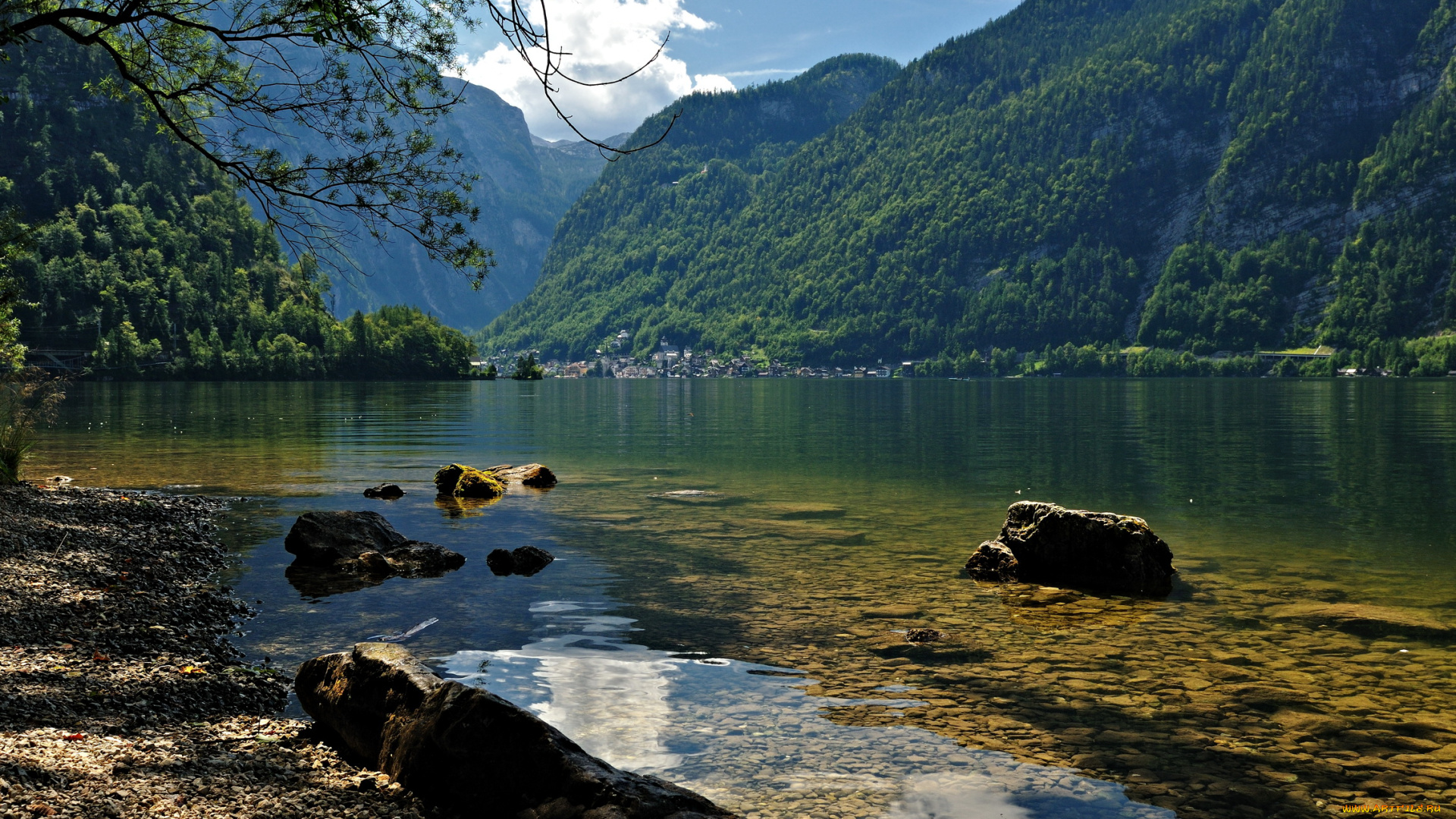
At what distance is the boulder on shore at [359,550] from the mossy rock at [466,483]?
387 inches

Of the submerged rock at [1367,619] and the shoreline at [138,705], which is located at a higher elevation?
the shoreline at [138,705]

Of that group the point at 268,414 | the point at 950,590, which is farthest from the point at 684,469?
the point at 268,414

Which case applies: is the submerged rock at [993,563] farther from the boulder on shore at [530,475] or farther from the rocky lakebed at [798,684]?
the boulder on shore at [530,475]

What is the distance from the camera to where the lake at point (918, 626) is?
895 cm

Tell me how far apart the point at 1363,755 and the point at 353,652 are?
10.6 meters

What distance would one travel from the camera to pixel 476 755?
22.9 ft

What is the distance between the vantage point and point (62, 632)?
1097cm

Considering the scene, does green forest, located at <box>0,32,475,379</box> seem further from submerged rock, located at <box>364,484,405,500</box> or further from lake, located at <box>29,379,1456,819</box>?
lake, located at <box>29,379,1456,819</box>

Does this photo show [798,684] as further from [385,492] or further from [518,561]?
[385,492]

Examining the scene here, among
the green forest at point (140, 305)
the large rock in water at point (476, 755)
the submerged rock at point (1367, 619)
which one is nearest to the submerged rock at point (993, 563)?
the submerged rock at point (1367, 619)

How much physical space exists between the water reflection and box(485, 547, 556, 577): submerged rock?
219 inches

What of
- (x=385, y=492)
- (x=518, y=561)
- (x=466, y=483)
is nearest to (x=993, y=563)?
(x=518, y=561)

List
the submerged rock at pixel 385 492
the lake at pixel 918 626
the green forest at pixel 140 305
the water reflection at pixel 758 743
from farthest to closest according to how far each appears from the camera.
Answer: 1. the green forest at pixel 140 305
2. the submerged rock at pixel 385 492
3. the lake at pixel 918 626
4. the water reflection at pixel 758 743

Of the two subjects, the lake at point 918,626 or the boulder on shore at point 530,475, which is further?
the boulder on shore at point 530,475
